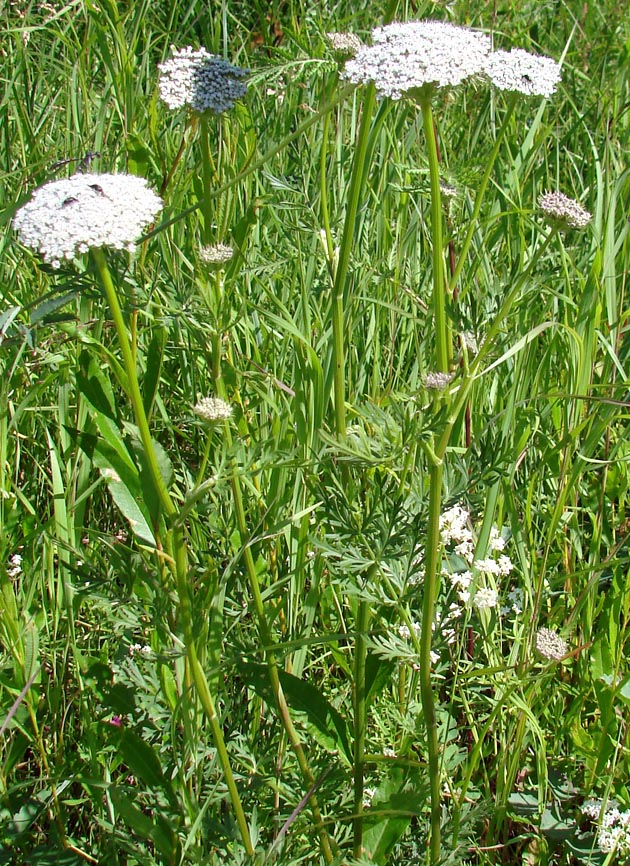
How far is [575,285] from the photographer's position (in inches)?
108

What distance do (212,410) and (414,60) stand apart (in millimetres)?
606

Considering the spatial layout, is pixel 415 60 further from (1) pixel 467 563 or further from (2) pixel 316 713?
(2) pixel 316 713

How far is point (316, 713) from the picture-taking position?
1672 millimetres

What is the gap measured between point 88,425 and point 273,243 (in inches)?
39.7

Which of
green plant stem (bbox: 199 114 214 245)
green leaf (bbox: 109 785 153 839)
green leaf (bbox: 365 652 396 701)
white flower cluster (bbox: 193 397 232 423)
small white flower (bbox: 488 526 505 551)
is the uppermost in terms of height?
Answer: green plant stem (bbox: 199 114 214 245)

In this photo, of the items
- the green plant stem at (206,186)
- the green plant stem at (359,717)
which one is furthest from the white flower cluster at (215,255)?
the green plant stem at (359,717)

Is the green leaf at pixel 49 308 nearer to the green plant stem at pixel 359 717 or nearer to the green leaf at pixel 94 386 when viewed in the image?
the green leaf at pixel 94 386

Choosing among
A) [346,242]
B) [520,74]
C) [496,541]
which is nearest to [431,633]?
[496,541]

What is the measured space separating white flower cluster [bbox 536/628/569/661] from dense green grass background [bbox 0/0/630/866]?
7cm

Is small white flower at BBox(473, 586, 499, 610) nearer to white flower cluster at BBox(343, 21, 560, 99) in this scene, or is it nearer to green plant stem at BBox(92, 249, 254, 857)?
green plant stem at BBox(92, 249, 254, 857)


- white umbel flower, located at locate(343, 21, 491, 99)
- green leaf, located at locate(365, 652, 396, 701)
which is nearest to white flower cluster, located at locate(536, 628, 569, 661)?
green leaf, located at locate(365, 652, 396, 701)

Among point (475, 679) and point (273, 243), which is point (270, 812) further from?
point (273, 243)

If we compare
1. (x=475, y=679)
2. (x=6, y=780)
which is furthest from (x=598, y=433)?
(x=6, y=780)

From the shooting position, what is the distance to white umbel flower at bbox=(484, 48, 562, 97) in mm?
1518
